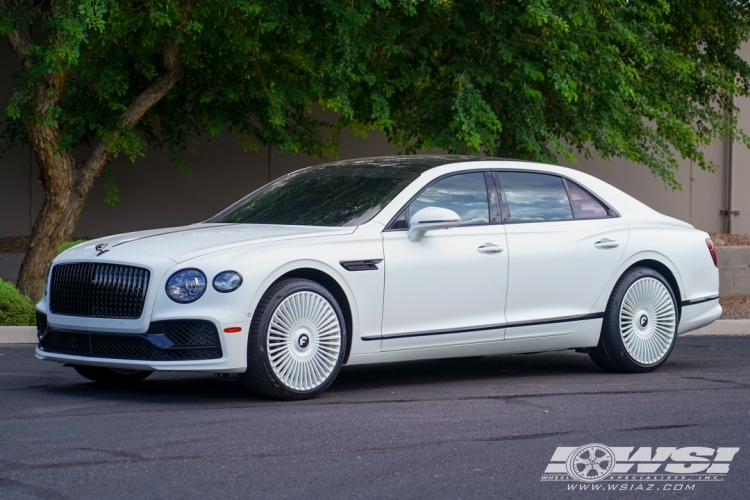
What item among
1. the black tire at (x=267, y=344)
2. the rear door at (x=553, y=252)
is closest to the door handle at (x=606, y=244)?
the rear door at (x=553, y=252)

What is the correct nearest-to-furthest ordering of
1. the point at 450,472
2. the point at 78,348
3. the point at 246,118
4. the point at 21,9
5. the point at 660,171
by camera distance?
the point at 450,472
the point at 78,348
the point at 21,9
the point at 660,171
the point at 246,118

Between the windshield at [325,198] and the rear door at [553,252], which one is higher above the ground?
the windshield at [325,198]

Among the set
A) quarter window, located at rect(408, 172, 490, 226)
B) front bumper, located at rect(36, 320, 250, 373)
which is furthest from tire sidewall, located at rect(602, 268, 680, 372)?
front bumper, located at rect(36, 320, 250, 373)

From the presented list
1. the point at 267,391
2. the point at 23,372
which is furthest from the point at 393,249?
the point at 23,372

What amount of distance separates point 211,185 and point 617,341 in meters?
10.8

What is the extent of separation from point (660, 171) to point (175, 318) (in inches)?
357

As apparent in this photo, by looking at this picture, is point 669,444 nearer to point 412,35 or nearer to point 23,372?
point 23,372

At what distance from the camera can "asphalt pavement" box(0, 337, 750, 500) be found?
15.9 ft

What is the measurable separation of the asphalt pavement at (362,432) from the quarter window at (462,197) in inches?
47.2

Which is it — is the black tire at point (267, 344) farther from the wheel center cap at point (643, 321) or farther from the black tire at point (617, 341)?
the wheel center cap at point (643, 321)

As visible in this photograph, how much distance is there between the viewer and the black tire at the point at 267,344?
22.0 feet

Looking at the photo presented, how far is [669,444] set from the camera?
227 inches

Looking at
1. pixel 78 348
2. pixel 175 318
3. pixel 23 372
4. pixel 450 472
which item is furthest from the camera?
pixel 23 372

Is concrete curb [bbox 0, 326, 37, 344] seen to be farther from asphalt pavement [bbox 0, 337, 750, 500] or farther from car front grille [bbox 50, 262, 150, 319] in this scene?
car front grille [bbox 50, 262, 150, 319]
